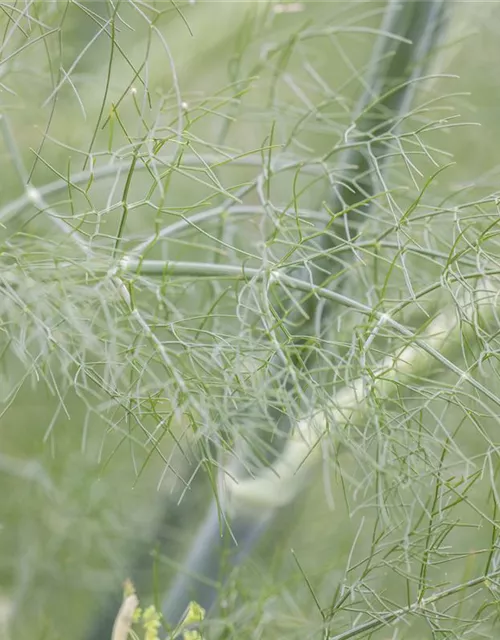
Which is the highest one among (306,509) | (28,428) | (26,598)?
(28,428)

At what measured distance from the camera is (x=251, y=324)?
779 millimetres

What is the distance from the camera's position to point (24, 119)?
4.99ft

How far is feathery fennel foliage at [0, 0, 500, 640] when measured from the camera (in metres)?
0.64

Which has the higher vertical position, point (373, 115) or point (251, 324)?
point (373, 115)

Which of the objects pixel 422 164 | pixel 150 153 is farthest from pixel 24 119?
pixel 150 153

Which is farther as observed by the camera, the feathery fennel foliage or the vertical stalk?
the vertical stalk

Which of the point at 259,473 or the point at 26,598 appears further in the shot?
the point at 26,598

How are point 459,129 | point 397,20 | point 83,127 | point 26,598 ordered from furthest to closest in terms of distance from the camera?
1. point 459,129
2. point 83,127
3. point 26,598
4. point 397,20

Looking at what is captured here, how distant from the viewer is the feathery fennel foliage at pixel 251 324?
642mm

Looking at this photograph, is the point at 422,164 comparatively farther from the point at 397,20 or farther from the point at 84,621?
the point at 84,621

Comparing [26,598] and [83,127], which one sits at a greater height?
[83,127]

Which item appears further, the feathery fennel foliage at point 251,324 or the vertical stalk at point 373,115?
the vertical stalk at point 373,115

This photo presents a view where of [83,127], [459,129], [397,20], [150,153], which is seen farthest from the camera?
[459,129]

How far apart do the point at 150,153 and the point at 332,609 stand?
383 millimetres
